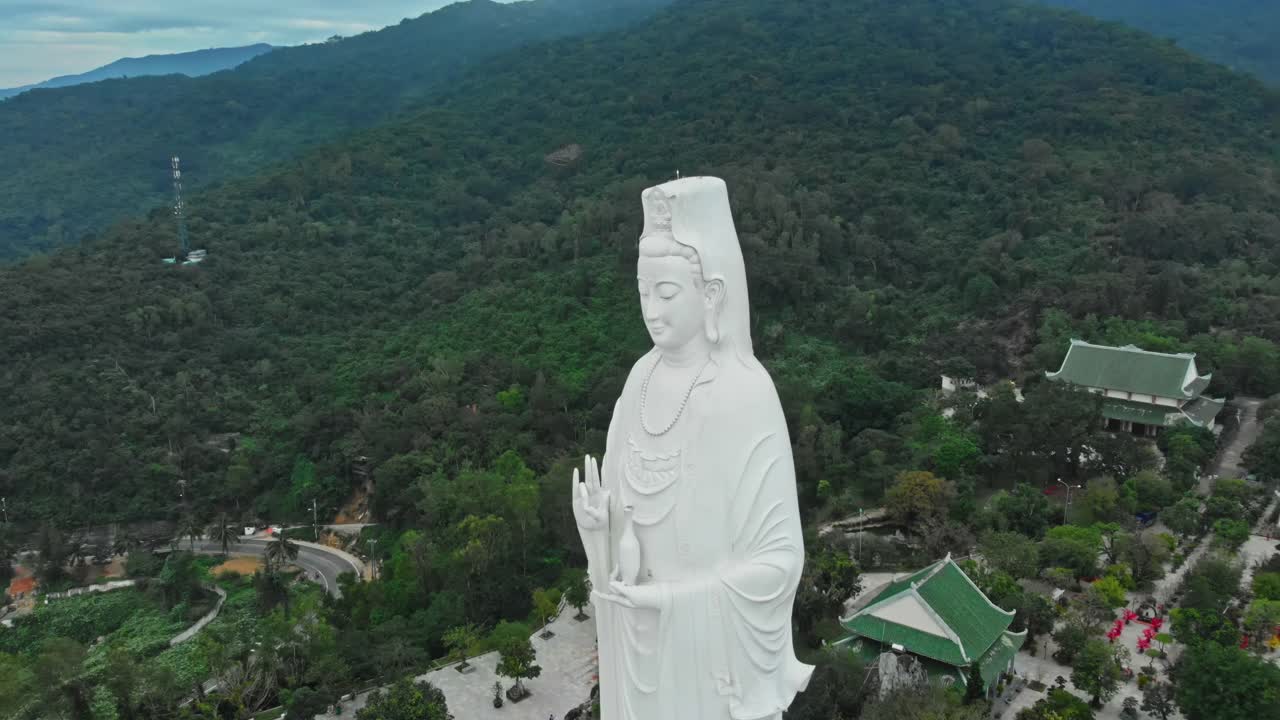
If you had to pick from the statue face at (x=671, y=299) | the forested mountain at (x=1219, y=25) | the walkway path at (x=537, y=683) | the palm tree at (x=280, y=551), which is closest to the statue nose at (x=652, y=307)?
the statue face at (x=671, y=299)

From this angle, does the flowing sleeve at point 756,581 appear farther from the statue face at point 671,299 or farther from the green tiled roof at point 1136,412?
the green tiled roof at point 1136,412

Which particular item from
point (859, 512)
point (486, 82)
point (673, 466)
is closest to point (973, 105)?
point (486, 82)

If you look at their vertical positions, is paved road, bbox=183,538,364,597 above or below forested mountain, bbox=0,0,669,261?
below

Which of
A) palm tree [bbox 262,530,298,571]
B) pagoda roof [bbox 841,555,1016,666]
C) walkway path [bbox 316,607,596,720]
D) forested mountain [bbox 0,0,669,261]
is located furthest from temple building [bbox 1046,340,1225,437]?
forested mountain [bbox 0,0,669,261]

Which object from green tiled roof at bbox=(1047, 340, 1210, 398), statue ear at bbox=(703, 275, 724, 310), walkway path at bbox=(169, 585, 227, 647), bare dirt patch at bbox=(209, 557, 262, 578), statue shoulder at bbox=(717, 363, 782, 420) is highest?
statue ear at bbox=(703, 275, 724, 310)

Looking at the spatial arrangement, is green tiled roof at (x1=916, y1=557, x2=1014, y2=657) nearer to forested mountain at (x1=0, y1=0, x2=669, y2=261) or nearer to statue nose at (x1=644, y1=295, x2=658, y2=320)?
statue nose at (x1=644, y1=295, x2=658, y2=320)

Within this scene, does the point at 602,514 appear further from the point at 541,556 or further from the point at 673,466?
the point at 541,556

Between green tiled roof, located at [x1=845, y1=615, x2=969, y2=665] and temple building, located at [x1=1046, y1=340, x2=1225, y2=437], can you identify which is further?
temple building, located at [x1=1046, y1=340, x2=1225, y2=437]
